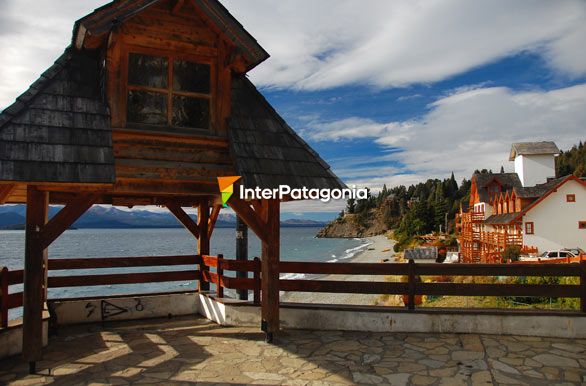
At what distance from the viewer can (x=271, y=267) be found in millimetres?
7656

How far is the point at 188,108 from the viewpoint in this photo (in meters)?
7.70

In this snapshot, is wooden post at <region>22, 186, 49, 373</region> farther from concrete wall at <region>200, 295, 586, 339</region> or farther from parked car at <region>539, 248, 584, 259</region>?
parked car at <region>539, 248, 584, 259</region>

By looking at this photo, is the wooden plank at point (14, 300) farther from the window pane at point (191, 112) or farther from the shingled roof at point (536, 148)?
the shingled roof at point (536, 148)

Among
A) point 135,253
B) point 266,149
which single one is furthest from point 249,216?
point 135,253

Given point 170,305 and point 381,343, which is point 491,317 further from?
point 170,305

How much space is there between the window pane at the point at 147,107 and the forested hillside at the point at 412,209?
6860 cm

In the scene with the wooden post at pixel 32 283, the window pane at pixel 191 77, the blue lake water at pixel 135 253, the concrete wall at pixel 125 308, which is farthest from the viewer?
the blue lake water at pixel 135 253

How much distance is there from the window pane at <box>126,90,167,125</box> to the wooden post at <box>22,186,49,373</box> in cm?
193

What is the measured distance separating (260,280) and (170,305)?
8.48 feet

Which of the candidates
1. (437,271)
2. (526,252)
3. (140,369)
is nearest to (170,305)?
(140,369)

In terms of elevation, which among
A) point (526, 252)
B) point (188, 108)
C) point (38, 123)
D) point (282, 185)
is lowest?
point (526, 252)

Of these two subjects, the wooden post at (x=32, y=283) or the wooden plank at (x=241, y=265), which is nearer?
the wooden post at (x=32, y=283)

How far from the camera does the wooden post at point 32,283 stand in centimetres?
621

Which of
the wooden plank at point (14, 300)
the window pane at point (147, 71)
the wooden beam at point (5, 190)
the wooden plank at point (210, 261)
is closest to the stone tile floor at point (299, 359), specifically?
the wooden plank at point (14, 300)
